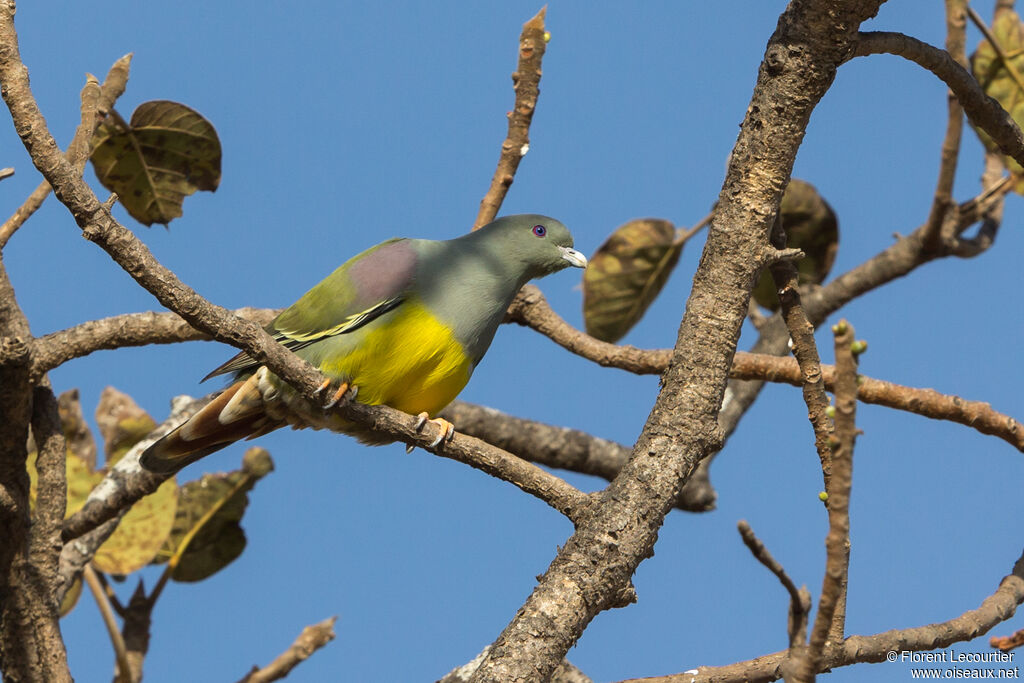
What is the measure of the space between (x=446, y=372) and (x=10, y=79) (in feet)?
5.80

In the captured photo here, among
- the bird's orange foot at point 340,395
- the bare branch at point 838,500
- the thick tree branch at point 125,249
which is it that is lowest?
the bare branch at point 838,500

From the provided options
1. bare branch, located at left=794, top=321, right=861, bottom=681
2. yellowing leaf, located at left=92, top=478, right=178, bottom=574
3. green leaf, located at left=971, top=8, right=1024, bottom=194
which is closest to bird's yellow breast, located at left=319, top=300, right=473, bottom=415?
yellowing leaf, located at left=92, top=478, right=178, bottom=574

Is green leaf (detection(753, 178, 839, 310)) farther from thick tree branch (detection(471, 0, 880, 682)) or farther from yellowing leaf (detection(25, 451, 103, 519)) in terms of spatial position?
yellowing leaf (detection(25, 451, 103, 519))

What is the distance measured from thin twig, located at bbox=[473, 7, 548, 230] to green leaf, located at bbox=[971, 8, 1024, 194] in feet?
7.86

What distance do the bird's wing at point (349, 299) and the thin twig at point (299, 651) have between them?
3.51ft

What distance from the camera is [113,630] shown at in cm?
471

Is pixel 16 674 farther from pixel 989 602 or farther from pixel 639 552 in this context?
pixel 989 602

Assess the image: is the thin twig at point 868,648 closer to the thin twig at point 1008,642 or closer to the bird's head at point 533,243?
the thin twig at point 1008,642

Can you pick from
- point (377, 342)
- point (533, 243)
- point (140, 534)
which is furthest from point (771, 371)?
point (140, 534)

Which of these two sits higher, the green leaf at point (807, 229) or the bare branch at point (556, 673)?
the green leaf at point (807, 229)

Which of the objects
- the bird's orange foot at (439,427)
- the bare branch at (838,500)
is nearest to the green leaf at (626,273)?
the bird's orange foot at (439,427)

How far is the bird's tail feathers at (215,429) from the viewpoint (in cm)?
391

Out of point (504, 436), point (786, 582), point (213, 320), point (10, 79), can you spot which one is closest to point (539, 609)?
point (786, 582)

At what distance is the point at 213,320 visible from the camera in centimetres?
270
